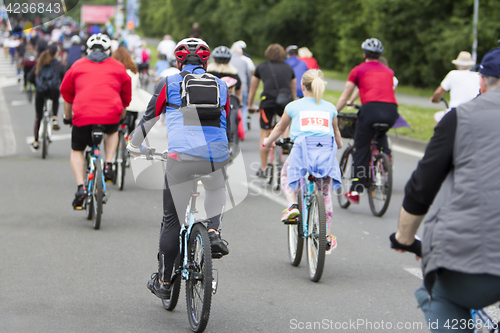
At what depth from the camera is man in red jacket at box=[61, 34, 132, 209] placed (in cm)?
780

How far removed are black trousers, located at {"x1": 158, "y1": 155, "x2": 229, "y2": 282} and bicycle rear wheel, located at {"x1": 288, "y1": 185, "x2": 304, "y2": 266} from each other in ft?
4.52

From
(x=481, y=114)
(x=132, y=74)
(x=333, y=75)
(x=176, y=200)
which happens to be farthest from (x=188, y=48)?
(x=333, y=75)

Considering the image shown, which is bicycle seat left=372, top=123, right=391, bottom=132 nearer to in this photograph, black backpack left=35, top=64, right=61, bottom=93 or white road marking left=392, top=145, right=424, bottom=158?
white road marking left=392, top=145, right=424, bottom=158

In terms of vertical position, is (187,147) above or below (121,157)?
above

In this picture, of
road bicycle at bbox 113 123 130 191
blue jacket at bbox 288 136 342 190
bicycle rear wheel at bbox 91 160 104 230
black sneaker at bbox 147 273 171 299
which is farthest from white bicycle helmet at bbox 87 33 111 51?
black sneaker at bbox 147 273 171 299

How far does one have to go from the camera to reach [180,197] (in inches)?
191

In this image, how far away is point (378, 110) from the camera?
8.88 meters

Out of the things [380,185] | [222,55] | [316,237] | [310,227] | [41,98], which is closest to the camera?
[316,237]

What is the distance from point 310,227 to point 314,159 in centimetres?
56

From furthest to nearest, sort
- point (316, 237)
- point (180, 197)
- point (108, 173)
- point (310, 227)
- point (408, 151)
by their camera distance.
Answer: point (408, 151)
point (108, 173)
point (310, 227)
point (316, 237)
point (180, 197)

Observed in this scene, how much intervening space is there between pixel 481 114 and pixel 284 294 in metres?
3.17

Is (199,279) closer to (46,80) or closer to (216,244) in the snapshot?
(216,244)

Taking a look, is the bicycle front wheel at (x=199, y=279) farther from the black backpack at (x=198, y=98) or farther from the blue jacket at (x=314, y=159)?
the blue jacket at (x=314, y=159)

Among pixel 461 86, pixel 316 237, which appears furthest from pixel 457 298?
pixel 461 86
